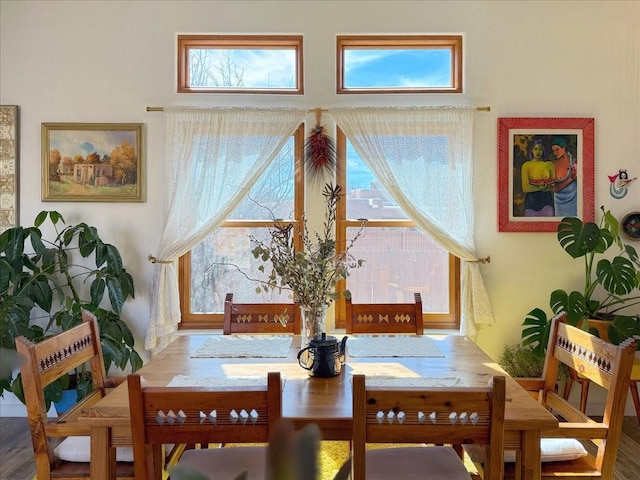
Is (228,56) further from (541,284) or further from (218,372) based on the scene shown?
(541,284)

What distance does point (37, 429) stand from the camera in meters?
1.61

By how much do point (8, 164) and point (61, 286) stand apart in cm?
96

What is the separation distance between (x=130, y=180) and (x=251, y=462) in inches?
94.4

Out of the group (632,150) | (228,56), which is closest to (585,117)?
(632,150)

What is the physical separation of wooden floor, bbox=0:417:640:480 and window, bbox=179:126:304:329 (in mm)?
1212

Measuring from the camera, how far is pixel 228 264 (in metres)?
3.47

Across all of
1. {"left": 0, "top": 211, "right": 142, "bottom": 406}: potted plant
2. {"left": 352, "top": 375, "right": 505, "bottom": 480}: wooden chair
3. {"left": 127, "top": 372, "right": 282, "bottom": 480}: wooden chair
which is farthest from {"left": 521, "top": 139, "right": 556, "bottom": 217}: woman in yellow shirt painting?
{"left": 0, "top": 211, "right": 142, "bottom": 406}: potted plant

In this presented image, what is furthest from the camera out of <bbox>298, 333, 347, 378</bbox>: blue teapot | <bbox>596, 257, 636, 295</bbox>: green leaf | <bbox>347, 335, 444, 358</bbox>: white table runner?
<bbox>596, 257, 636, 295</bbox>: green leaf

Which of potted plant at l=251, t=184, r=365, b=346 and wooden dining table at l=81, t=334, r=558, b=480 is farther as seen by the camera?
potted plant at l=251, t=184, r=365, b=346

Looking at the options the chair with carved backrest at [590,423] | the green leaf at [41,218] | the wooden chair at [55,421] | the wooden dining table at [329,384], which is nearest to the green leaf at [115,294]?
the green leaf at [41,218]

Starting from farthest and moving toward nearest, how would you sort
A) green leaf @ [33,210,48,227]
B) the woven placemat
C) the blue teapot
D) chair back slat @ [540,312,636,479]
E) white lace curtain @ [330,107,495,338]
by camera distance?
white lace curtain @ [330,107,495,338]
green leaf @ [33,210,48,227]
the blue teapot
the woven placemat
chair back slat @ [540,312,636,479]

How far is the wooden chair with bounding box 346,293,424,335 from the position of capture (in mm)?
2590

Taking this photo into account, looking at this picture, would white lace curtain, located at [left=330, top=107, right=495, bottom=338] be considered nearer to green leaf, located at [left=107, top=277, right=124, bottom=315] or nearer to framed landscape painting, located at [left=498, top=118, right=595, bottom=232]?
framed landscape painting, located at [left=498, top=118, right=595, bottom=232]

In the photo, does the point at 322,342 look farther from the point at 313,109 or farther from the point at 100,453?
the point at 313,109
